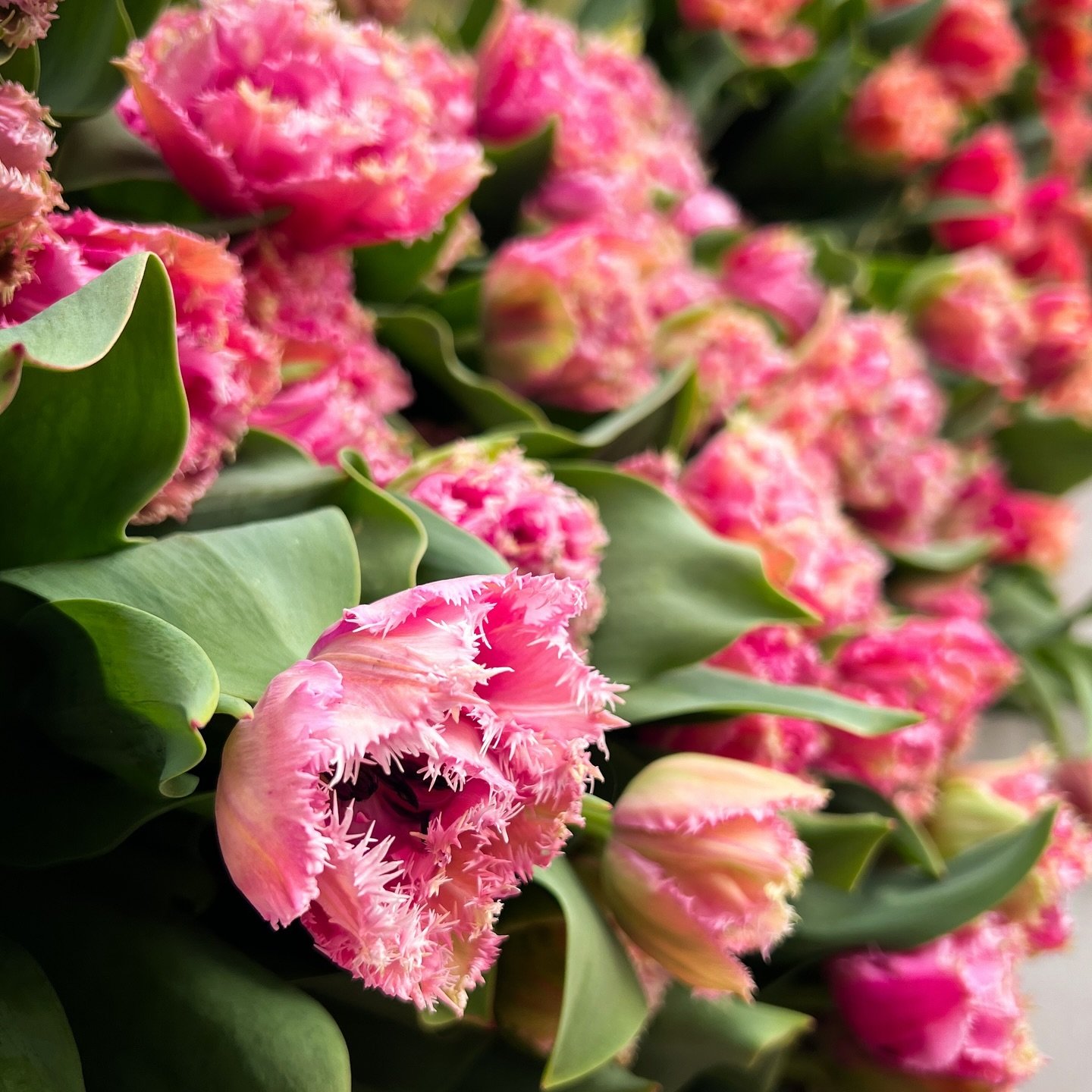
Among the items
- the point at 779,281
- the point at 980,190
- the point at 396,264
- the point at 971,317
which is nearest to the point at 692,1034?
the point at 396,264

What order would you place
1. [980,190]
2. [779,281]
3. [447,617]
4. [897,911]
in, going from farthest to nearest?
[980,190] → [779,281] → [897,911] → [447,617]

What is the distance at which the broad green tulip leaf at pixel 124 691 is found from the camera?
21 centimetres

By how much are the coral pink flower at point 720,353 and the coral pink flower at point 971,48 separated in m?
0.44

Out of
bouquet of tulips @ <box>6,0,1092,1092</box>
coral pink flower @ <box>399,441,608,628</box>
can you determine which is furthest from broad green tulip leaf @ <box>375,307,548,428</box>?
coral pink flower @ <box>399,441,608,628</box>

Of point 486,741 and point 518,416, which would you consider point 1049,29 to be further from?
point 486,741

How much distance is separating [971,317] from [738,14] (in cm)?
27

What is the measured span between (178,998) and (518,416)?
28 cm

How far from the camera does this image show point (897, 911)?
0.42m

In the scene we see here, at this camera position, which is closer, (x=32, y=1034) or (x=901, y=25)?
(x=32, y=1034)

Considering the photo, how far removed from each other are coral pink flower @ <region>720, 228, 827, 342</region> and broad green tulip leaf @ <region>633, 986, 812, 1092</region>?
42cm

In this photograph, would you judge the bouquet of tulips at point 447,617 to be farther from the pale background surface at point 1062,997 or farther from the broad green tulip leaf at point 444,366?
the pale background surface at point 1062,997

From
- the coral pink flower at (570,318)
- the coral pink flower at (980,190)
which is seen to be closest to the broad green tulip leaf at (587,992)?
the coral pink flower at (570,318)

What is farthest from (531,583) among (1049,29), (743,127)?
A: (1049,29)

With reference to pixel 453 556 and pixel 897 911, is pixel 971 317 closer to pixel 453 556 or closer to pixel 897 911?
pixel 897 911
